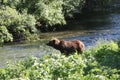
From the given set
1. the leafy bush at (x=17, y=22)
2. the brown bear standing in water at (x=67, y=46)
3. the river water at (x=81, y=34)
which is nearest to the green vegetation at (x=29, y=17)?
the leafy bush at (x=17, y=22)

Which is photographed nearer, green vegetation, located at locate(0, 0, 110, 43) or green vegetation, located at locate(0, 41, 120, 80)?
green vegetation, located at locate(0, 41, 120, 80)

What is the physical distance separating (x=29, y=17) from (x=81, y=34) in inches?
188

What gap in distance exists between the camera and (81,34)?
112 feet

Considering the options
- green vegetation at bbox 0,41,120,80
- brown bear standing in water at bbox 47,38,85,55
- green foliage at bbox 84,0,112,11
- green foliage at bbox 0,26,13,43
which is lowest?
green foliage at bbox 84,0,112,11

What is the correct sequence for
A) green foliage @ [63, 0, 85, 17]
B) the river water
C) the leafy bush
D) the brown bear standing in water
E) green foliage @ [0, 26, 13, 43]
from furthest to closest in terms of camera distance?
green foliage @ [63, 0, 85, 17]
the leafy bush
green foliage @ [0, 26, 13, 43]
the river water
the brown bear standing in water

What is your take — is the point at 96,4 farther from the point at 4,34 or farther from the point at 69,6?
the point at 4,34

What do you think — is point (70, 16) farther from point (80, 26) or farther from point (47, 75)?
point (47, 75)

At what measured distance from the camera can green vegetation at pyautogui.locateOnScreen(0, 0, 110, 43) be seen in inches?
1265

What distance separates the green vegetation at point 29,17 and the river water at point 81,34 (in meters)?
1.18

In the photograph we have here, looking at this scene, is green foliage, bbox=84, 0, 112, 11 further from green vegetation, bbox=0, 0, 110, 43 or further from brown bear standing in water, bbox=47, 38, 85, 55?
brown bear standing in water, bbox=47, 38, 85, 55

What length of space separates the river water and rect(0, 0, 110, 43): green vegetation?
1.18 m

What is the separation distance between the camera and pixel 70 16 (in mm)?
43469

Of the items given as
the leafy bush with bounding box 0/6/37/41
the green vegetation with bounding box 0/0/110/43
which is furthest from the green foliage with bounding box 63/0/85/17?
the leafy bush with bounding box 0/6/37/41

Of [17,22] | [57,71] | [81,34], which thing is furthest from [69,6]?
[57,71]
